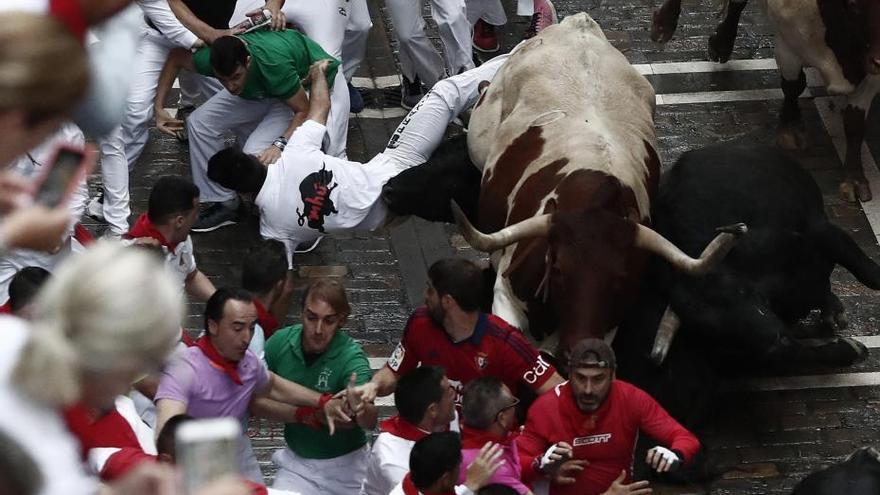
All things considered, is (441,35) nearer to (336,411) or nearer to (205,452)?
(336,411)

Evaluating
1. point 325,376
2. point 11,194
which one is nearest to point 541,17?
point 325,376

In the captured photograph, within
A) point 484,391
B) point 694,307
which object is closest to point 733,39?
point 694,307

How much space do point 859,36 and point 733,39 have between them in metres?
1.74

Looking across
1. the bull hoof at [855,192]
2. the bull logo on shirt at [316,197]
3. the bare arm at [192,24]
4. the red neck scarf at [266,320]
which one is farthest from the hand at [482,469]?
the bull hoof at [855,192]

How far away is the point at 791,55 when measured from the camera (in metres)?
11.6

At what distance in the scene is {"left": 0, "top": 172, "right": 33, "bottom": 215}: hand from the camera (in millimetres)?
4156

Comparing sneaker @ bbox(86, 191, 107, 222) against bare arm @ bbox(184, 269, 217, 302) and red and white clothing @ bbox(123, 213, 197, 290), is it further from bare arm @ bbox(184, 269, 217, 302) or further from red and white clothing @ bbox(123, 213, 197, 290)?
red and white clothing @ bbox(123, 213, 197, 290)

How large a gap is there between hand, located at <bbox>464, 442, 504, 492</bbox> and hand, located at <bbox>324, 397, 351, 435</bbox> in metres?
0.94

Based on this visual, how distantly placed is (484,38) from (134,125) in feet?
10.7

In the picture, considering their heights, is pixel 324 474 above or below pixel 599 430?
below

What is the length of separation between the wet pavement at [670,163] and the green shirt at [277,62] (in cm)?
106

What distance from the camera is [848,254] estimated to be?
30.5 ft

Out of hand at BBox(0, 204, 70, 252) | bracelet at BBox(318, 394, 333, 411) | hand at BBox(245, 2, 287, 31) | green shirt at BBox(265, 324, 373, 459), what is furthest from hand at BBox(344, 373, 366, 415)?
hand at BBox(245, 2, 287, 31)

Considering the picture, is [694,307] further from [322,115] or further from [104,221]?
[104,221]
